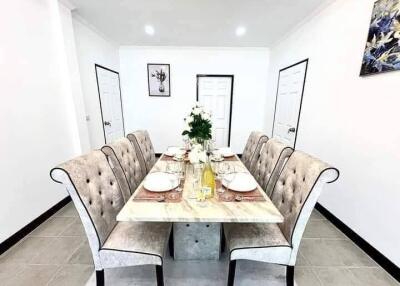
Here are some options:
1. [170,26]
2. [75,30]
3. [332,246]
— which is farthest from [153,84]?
[332,246]

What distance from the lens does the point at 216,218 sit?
3.36 feet

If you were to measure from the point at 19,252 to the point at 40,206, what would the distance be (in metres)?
0.52

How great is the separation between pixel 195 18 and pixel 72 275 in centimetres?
329

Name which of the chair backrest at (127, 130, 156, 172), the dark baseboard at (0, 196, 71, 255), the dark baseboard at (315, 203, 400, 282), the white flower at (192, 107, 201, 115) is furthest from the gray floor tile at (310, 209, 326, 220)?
the dark baseboard at (0, 196, 71, 255)

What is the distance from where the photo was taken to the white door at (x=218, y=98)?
169 inches

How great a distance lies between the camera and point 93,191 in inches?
45.7

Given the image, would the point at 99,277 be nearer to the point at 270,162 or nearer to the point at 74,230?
the point at 74,230

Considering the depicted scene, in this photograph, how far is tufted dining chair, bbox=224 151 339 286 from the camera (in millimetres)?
1086

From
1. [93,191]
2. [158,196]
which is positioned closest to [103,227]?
[93,191]

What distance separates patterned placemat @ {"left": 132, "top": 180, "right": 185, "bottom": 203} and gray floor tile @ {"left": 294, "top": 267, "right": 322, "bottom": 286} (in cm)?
119

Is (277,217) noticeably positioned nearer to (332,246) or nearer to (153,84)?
(332,246)

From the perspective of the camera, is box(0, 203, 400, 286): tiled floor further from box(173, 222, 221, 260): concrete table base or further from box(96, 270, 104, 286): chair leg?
box(96, 270, 104, 286): chair leg

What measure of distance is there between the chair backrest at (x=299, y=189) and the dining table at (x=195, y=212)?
0.17 meters

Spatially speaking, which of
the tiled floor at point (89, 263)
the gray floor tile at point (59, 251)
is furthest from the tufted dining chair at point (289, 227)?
the gray floor tile at point (59, 251)
